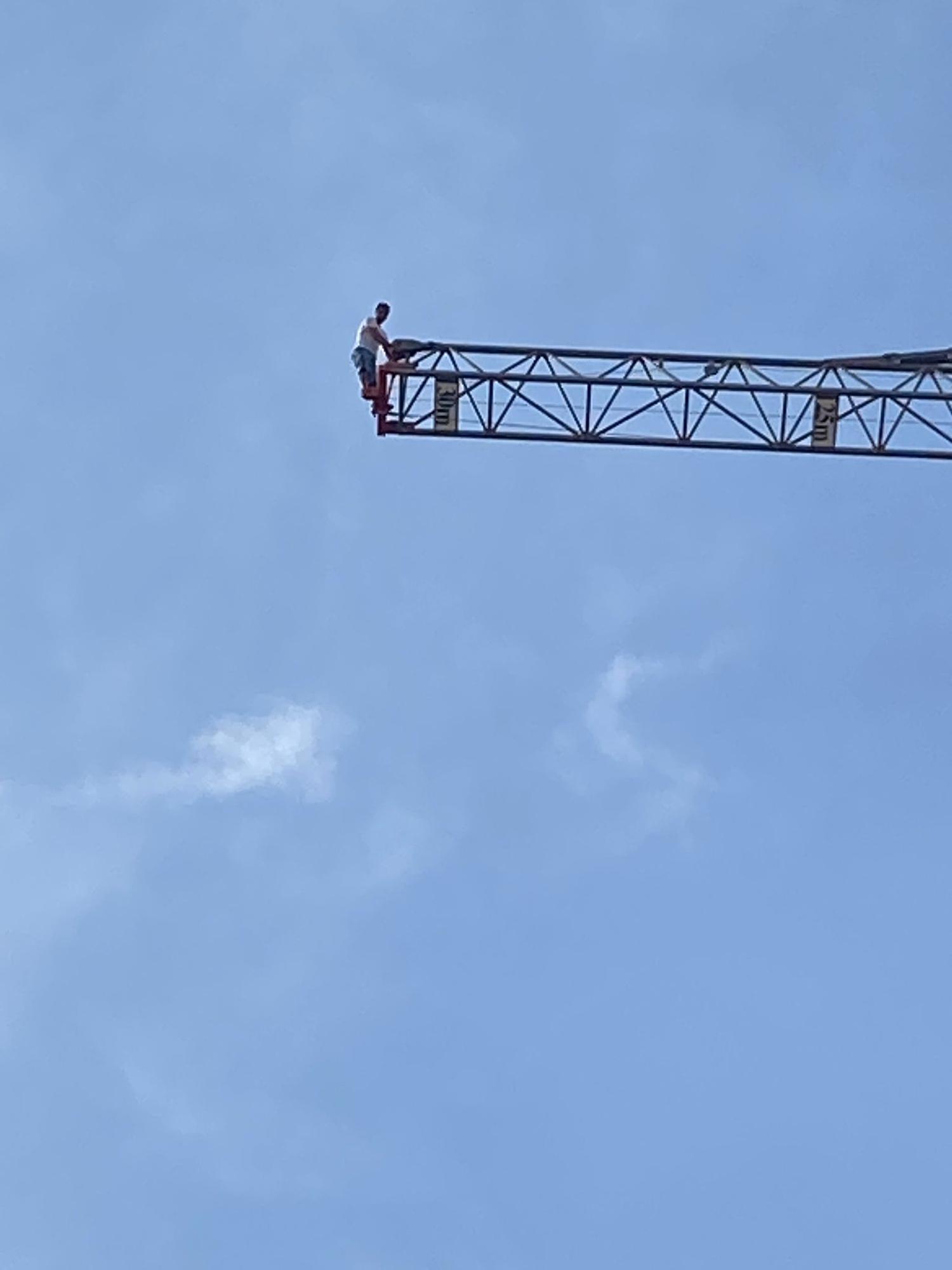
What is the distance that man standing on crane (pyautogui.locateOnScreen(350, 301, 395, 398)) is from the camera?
59.2 meters

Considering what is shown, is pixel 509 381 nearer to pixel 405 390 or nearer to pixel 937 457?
pixel 405 390

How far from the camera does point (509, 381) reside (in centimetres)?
5969

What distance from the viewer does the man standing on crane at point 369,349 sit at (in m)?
59.2

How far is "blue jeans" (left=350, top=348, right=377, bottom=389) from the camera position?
2328 inches

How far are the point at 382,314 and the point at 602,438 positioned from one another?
4521mm

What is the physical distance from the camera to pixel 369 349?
59219 mm

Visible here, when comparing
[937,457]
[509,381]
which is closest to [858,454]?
[937,457]

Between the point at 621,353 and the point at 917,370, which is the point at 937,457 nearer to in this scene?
the point at 917,370

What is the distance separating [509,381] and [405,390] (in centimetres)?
189

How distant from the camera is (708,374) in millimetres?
60094

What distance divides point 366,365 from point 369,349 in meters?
0.30

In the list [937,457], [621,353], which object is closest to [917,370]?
[937,457]

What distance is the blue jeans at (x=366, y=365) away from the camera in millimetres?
59125

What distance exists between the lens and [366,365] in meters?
59.2
